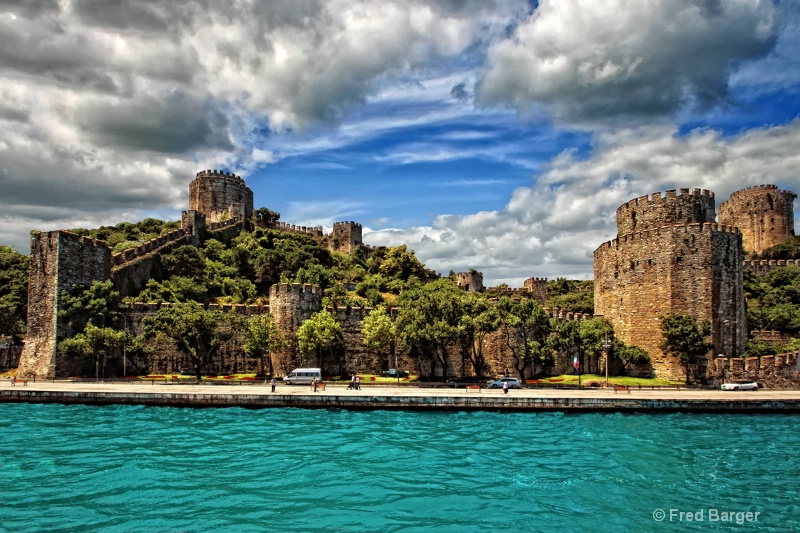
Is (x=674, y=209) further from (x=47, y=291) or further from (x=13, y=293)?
(x=13, y=293)

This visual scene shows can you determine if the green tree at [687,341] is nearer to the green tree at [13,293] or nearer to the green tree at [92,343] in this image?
the green tree at [92,343]

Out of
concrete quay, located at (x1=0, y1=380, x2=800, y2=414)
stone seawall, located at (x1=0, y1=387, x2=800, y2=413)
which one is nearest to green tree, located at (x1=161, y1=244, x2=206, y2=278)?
concrete quay, located at (x1=0, y1=380, x2=800, y2=414)

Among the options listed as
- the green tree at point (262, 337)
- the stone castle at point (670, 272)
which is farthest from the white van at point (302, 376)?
the stone castle at point (670, 272)

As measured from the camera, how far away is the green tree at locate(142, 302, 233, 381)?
43406 millimetres

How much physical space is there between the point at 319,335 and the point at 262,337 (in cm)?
424

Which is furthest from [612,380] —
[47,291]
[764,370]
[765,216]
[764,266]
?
[765,216]

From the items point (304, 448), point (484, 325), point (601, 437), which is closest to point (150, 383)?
point (304, 448)

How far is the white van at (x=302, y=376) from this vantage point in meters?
41.0

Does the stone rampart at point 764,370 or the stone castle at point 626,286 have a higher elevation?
the stone castle at point 626,286

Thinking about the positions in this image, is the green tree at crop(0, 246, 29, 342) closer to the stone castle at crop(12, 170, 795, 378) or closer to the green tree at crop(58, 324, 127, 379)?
the stone castle at crop(12, 170, 795, 378)

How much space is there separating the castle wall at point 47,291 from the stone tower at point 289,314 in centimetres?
1572

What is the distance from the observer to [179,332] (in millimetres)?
43281

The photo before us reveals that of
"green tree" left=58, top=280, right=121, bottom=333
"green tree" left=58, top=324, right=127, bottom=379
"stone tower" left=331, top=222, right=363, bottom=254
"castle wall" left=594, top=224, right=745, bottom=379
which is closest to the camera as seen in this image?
"castle wall" left=594, top=224, right=745, bottom=379

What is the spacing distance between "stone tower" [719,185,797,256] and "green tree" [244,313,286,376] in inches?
3016
